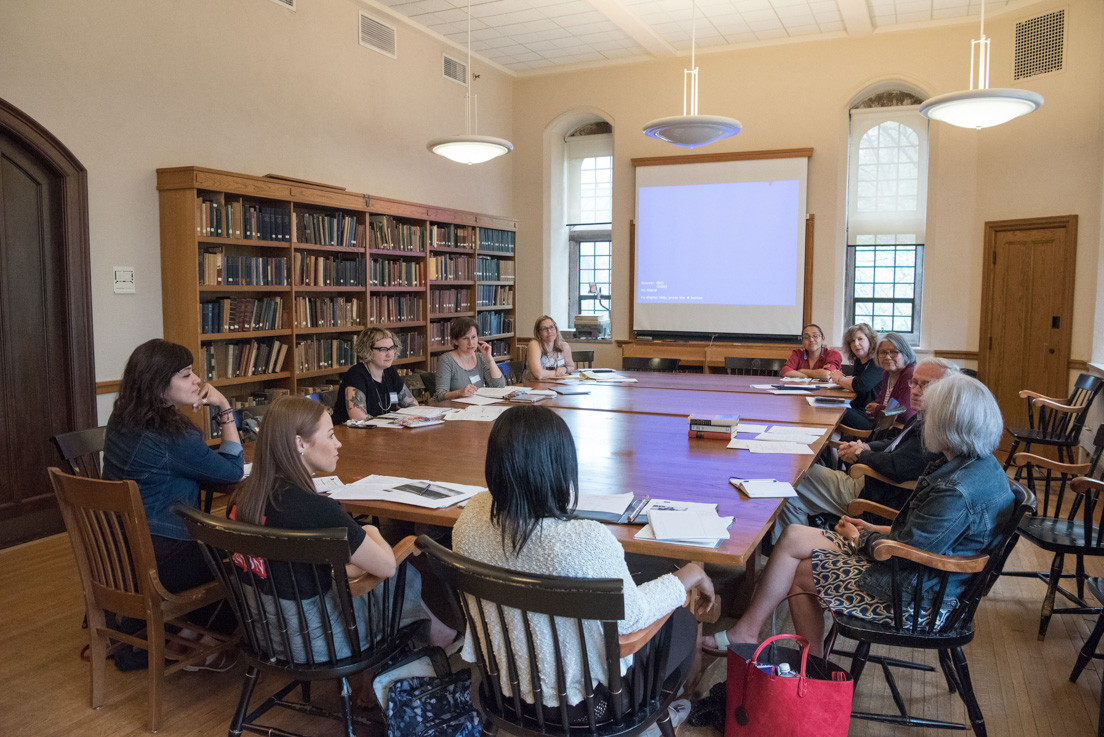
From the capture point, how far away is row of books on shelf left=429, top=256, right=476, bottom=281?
22.5 ft

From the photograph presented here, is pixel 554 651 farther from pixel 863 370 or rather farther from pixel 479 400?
pixel 863 370

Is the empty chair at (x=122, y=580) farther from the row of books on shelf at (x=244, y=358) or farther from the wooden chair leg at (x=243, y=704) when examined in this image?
the row of books on shelf at (x=244, y=358)

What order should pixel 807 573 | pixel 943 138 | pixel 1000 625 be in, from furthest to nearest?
pixel 943 138, pixel 1000 625, pixel 807 573

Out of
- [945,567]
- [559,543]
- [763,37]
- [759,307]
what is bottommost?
[945,567]

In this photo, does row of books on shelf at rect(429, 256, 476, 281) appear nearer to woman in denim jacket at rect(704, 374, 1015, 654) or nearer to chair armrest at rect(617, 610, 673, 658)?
woman in denim jacket at rect(704, 374, 1015, 654)

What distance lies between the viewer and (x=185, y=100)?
4891mm

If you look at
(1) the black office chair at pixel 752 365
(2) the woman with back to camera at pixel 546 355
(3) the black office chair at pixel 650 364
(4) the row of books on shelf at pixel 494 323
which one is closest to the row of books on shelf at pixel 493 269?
(4) the row of books on shelf at pixel 494 323

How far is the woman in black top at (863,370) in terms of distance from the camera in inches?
204

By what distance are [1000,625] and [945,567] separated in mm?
1443

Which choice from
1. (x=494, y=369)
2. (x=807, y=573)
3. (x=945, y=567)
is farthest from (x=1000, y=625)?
(x=494, y=369)

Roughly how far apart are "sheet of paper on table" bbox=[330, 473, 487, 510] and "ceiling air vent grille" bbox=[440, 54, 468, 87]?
224 inches

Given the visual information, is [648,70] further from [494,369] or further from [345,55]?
[494,369]

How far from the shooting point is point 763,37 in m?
7.25

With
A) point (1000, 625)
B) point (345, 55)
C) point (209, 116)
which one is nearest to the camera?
point (1000, 625)
